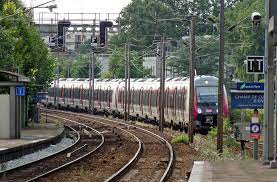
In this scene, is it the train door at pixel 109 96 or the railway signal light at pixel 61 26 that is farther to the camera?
the train door at pixel 109 96

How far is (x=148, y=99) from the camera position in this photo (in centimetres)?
5809

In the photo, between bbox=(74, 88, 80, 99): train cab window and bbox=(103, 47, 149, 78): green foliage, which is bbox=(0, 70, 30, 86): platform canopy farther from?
bbox=(103, 47, 149, 78): green foliage

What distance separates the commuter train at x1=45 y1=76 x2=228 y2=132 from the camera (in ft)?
145

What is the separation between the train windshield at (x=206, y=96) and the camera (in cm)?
4409

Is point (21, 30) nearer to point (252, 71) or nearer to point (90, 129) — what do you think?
point (90, 129)

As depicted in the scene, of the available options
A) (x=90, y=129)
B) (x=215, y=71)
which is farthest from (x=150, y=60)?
(x=90, y=129)

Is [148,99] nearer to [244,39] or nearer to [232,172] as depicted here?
[244,39]

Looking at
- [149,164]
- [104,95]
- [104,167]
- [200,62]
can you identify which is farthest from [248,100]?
[200,62]

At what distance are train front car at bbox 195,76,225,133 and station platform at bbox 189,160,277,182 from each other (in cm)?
2210

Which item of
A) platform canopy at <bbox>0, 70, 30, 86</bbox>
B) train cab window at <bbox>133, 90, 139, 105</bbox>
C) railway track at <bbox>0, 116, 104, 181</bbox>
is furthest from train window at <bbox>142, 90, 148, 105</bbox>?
platform canopy at <bbox>0, 70, 30, 86</bbox>

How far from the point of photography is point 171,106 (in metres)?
50.0

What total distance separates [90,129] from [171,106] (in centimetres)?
569

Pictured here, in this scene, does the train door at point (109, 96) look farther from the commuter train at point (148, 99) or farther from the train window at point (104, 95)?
the train window at point (104, 95)

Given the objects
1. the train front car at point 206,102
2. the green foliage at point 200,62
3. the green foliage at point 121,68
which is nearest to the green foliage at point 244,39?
the green foliage at point 200,62
